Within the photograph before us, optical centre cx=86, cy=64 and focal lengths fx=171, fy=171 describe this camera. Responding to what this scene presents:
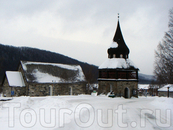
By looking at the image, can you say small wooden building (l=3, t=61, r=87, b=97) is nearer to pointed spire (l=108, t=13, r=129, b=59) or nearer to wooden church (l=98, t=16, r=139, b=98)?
wooden church (l=98, t=16, r=139, b=98)

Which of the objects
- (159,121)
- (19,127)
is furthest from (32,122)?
(159,121)

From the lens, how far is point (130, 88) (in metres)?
28.2

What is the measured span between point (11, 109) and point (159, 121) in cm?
963

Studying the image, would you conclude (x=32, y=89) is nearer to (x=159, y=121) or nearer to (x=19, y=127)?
(x=19, y=127)

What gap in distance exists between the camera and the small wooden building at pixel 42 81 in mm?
28125

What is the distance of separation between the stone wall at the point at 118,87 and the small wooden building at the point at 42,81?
588cm

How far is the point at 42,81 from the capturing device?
2911cm

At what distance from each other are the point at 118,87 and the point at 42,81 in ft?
41.9

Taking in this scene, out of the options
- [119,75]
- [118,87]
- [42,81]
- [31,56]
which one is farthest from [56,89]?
[31,56]

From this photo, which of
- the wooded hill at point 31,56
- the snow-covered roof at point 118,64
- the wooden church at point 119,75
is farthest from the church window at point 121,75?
the wooded hill at point 31,56

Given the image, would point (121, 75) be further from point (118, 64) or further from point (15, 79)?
point (15, 79)

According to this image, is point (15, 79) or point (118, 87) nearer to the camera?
point (118, 87)

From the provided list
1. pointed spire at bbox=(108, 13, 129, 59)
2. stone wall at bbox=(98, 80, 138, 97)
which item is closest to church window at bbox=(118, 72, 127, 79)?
stone wall at bbox=(98, 80, 138, 97)

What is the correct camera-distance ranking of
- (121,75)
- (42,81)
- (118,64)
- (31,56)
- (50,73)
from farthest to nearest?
1. (31,56)
2. (50,73)
3. (42,81)
4. (118,64)
5. (121,75)
